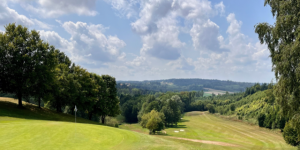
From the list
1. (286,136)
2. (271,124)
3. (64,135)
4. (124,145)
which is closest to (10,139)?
(64,135)

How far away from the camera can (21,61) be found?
3194 cm

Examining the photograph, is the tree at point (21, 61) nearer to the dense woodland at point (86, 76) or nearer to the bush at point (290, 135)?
the dense woodland at point (86, 76)

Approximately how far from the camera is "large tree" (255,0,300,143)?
1515cm

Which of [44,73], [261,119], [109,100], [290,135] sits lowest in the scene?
[261,119]

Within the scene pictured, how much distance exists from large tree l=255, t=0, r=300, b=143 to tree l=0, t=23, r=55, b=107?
37068 millimetres

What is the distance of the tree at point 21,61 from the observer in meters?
31.3

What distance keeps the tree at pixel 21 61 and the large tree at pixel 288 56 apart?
37068mm

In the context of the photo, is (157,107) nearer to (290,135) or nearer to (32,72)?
(290,135)

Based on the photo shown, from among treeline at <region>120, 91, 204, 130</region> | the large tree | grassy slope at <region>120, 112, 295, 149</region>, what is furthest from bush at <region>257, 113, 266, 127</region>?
the large tree

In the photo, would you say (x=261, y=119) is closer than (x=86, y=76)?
No

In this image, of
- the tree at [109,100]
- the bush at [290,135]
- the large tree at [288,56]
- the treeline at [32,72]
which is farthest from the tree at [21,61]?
the bush at [290,135]

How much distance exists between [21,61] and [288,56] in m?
39.8

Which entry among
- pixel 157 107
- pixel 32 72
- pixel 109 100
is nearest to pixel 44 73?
pixel 32 72

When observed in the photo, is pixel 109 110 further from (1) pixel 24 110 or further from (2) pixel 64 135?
(2) pixel 64 135
